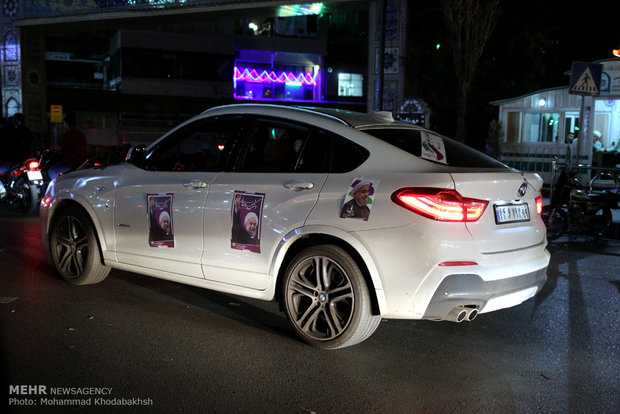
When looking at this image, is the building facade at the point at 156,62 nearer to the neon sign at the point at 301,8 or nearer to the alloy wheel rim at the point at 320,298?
the neon sign at the point at 301,8

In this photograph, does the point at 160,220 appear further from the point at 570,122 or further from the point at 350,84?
the point at 350,84

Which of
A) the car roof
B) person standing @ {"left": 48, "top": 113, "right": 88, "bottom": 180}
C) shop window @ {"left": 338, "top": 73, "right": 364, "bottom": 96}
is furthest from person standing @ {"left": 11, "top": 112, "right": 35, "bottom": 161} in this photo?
shop window @ {"left": 338, "top": 73, "right": 364, "bottom": 96}

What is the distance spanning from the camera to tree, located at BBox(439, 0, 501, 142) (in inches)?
739

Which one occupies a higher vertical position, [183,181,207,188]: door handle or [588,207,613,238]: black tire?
[183,181,207,188]: door handle

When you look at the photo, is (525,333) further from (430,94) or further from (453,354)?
(430,94)

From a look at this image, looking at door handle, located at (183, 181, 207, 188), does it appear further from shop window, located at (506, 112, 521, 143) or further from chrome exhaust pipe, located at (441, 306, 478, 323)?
shop window, located at (506, 112, 521, 143)

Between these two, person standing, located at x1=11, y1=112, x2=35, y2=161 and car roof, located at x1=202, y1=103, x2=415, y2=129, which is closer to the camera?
car roof, located at x1=202, y1=103, x2=415, y2=129

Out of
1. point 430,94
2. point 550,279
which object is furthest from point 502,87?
point 550,279

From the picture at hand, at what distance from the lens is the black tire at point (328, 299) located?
4.28m

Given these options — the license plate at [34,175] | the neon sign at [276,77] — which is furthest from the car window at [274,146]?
the neon sign at [276,77]

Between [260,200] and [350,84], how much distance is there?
3901 centimetres

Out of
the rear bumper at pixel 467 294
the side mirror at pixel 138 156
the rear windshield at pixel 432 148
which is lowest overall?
the rear bumper at pixel 467 294

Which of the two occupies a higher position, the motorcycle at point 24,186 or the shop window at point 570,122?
the shop window at point 570,122

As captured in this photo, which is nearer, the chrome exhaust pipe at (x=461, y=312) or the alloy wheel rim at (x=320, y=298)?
the chrome exhaust pipe at (x=461, y=312)
